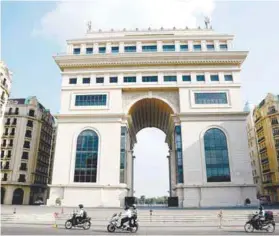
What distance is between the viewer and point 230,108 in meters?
33.5

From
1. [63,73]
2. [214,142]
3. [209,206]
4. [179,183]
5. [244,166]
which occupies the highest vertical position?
[63,73]

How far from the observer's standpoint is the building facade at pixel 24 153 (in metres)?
48.2

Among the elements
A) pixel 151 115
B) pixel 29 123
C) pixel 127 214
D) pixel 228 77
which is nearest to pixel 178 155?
pixel 151 115

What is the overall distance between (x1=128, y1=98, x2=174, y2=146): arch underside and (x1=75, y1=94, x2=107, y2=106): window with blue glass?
444cm

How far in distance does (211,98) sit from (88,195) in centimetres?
2103

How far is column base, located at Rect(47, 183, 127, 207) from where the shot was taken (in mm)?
30297

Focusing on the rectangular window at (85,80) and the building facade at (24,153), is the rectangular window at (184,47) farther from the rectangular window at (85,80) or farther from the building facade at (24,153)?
the building facade at (24,153)

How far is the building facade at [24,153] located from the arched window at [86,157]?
76.2 feet

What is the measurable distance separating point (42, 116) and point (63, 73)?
2398 centimetres

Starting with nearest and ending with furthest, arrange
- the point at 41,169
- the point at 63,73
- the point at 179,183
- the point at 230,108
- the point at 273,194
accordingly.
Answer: the point at 179,183, the point at 230,108, the point at 63,73, the point at 273,194, the point at 41,169

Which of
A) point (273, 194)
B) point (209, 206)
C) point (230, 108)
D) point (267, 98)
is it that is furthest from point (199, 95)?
point (273, 194)

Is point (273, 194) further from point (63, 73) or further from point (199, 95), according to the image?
point (63, 73)

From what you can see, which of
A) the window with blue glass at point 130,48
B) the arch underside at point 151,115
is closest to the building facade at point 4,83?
the window with blue glass at point 130,48

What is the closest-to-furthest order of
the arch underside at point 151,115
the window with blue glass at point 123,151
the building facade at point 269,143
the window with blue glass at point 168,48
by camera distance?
1. the window with blue glass at point 123,151
2. the arch underside at point 151,115
3. the window with blue glass at point 168,48
4. the building facade at point 269,143
